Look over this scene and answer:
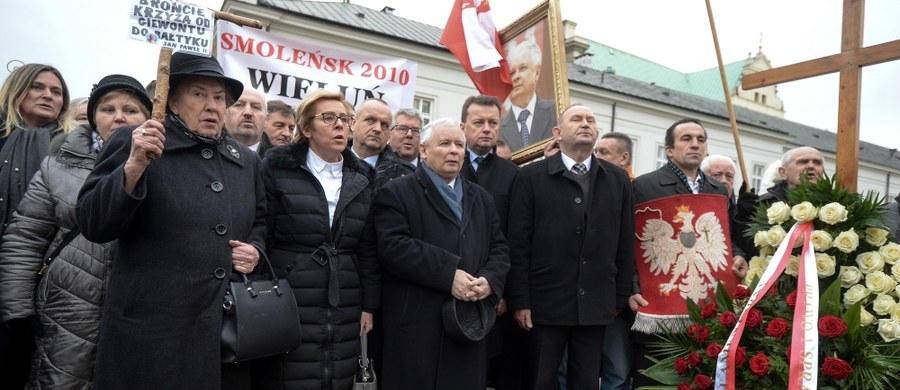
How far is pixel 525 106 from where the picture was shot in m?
5.40

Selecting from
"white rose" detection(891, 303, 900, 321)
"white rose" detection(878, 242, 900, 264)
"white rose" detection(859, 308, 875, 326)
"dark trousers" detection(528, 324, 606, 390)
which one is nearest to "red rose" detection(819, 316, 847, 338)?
"white rose" detection(859, 308, 875, 326)

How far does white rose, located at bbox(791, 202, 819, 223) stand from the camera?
327 cm

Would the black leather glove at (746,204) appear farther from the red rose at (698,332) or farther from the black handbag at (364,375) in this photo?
the black handbag at (364,375)

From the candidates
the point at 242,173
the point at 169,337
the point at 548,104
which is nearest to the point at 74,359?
the point at 169,337

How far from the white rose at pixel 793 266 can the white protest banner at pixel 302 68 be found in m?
4.12

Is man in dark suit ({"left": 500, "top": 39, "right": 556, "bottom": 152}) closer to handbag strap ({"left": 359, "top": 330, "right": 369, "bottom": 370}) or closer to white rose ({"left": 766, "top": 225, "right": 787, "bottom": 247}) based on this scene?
white rose ({"left": 766, "top": 225, "right": 787, "bottom": 247})

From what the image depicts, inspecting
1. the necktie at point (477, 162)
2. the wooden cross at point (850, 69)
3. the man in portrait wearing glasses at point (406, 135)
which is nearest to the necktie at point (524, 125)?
the man in portrait wearing glasses at point (406, 135)

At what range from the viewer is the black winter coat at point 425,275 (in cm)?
333

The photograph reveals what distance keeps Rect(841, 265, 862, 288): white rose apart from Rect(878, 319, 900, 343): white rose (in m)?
0.25

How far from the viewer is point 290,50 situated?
644 centimetres

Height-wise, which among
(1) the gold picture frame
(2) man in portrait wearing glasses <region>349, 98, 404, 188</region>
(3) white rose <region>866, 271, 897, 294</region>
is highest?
(1) the gold picture frame

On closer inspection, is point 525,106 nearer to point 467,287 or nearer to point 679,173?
point 679,173

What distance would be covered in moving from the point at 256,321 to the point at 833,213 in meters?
2.91

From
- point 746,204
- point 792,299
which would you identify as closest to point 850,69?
point 746,204
